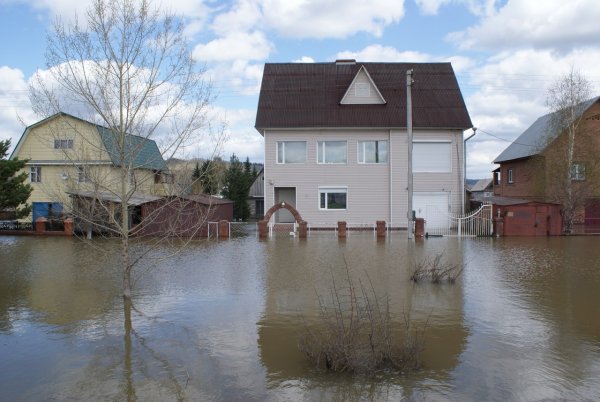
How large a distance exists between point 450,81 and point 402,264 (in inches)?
784

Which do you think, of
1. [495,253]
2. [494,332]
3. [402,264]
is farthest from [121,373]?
[495,253]

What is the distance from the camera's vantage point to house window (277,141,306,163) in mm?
29969

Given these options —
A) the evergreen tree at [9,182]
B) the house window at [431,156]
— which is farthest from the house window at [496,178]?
the evergreen tree at [9,182]

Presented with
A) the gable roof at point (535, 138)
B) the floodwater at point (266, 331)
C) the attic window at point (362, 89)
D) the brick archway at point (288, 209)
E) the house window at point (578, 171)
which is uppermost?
the attic window at point (362, 89)

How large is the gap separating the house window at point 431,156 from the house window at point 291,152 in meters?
6.31

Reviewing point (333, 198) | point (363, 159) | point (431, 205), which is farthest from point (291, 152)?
point (431, 205)

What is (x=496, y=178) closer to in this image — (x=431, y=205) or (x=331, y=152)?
(x=431, y=205)

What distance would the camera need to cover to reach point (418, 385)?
625 cm

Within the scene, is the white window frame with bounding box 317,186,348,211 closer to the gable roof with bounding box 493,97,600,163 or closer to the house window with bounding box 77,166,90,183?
the gable roof with bounding box 493,97,600,163

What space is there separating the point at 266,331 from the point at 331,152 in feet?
72.7

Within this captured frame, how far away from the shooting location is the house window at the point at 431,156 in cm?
2972

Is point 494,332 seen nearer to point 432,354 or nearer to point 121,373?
point 432,354

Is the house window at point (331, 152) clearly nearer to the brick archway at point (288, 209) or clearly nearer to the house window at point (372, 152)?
the house window at point (372, 152)

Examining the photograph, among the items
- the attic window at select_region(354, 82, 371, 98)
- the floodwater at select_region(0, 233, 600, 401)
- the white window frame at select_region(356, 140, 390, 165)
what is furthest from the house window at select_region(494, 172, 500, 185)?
the floodwater at select_region(0, 233, 600, 401)
